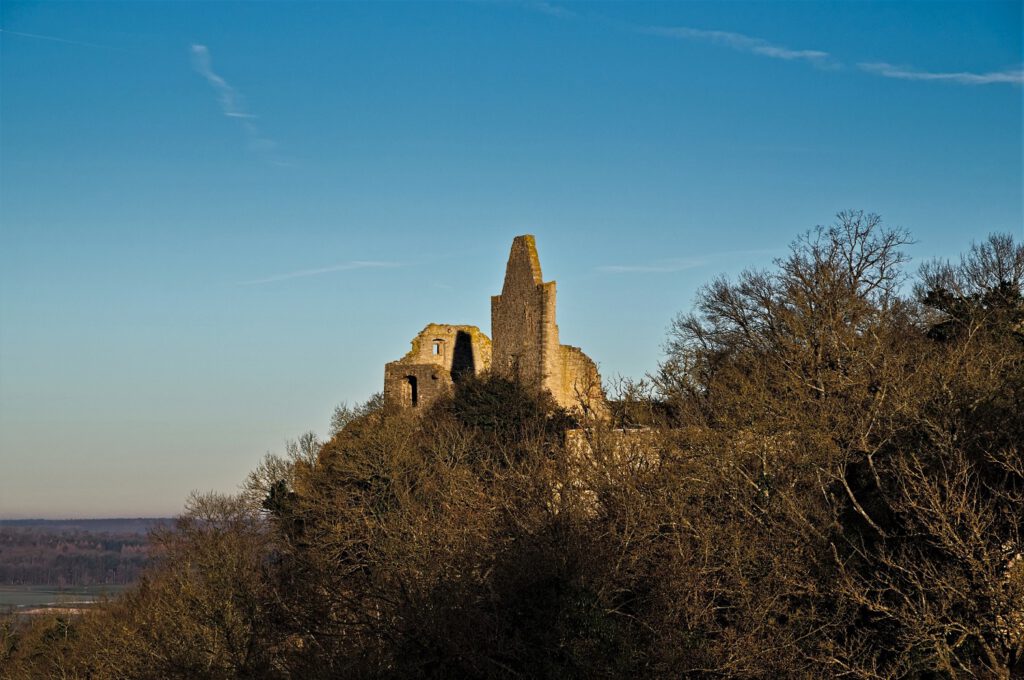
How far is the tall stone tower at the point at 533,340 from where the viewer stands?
3828 centimetres

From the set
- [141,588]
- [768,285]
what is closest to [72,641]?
[141,588]

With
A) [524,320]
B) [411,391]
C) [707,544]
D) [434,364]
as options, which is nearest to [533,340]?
[524,320]

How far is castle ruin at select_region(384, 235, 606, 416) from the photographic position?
126 ft

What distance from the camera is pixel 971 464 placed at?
2031 centimetres

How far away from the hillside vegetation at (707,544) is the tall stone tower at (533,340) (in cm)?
372

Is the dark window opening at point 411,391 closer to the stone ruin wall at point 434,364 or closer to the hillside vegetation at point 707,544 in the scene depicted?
the stone ruin wall at point 434,364

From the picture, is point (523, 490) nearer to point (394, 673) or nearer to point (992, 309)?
point (394, 673)

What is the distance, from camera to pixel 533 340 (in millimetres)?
38812

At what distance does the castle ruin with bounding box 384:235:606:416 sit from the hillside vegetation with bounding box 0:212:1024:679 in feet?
12.6

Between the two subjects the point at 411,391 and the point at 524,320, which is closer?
the point at 524,320

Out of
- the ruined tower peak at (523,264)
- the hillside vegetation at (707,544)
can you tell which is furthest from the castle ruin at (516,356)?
the hillside vegetation at (707,544)

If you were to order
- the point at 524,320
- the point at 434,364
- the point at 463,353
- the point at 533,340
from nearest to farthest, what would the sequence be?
the point at 533,340, the point at 524,320, the point at 434,364, the point at 463,353

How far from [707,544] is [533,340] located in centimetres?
1829

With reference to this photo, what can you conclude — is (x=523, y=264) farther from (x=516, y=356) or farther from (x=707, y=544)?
(x=707, y=544)
